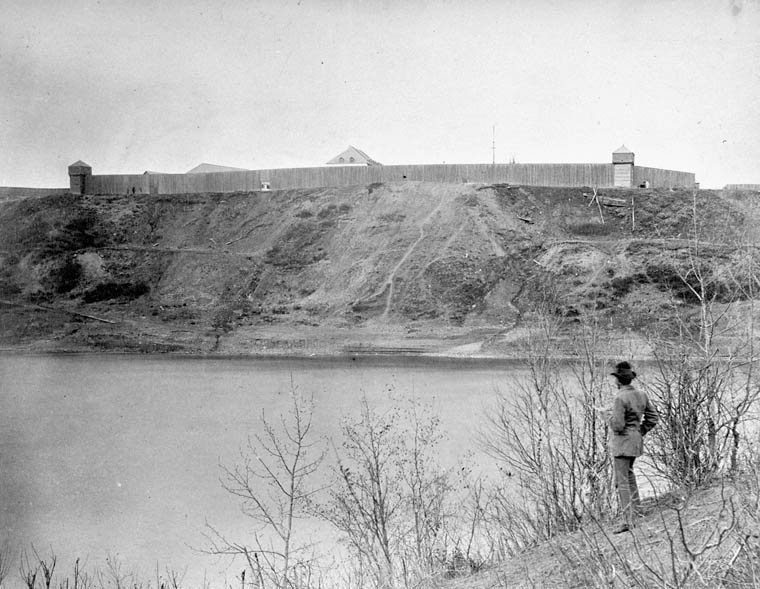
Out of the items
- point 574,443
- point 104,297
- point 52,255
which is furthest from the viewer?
point 52,255

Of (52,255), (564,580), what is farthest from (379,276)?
(564,580)

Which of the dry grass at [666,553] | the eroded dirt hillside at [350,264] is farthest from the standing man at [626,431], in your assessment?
the eroded dirt hillside at [350,264]

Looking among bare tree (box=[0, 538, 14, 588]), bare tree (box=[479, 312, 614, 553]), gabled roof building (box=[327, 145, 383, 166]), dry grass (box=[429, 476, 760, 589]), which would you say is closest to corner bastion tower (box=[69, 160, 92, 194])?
gabled roof building (box=[327, 145, 383, 166])

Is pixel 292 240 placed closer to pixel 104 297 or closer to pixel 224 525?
pixel 104 297

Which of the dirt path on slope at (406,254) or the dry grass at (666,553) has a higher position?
the dirt path on slope at (406,254)

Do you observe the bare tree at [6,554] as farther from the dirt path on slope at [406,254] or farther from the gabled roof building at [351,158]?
the gabled roof building at [351,158]
